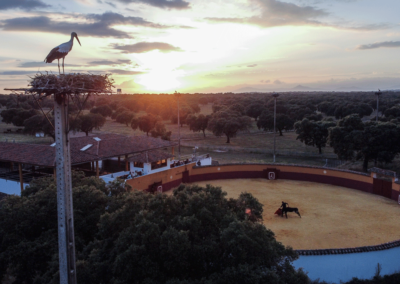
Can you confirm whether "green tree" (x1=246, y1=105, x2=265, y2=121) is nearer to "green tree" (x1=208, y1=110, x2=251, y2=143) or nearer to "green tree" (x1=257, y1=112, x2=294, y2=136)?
"green tree" (x1=257, y1=112, x2=294, y2=136)

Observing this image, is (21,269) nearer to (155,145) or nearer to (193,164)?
(155,145)

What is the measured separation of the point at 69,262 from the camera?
8.00m

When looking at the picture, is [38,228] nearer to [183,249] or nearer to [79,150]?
[183,249]

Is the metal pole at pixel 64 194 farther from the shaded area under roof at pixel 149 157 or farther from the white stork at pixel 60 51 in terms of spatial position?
the shaded area under roof at pixel 149 157

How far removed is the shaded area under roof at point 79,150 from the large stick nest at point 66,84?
13.7m

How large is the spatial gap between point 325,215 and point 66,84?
68.5 ft

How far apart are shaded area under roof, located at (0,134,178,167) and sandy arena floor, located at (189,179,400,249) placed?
9767mm

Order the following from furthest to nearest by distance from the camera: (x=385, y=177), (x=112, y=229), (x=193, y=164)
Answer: (x=193, y=164)
(x=385, y=177)
(x=112, y=229)

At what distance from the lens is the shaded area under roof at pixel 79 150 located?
21083 millimetres

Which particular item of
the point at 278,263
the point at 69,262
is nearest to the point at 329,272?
the point at 278,263

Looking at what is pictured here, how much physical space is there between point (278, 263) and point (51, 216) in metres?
8.97

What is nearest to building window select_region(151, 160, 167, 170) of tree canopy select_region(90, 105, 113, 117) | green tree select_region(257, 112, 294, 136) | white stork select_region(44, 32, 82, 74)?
white stork select_region(44, 32, 82, 74)

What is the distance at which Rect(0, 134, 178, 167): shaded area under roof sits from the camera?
69.2 feet

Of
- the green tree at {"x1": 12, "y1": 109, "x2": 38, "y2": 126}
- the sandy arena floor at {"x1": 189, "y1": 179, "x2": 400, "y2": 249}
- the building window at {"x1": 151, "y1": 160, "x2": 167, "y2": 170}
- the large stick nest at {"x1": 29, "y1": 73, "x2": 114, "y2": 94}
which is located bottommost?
the sandy arena floor at {"x1": 189, "y1": 179, "x2": 400, "y2": 249}
